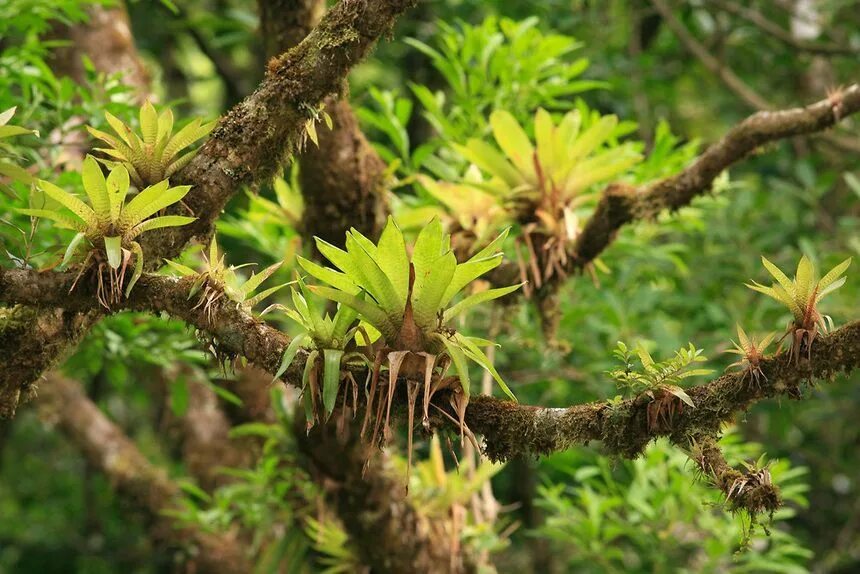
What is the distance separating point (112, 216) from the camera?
127 cm

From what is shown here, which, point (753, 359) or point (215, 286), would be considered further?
point (215, 286)

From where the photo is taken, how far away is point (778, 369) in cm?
114

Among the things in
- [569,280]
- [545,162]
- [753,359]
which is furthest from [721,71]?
[753,359]

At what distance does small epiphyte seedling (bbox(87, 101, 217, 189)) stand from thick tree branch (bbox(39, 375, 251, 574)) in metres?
2.01

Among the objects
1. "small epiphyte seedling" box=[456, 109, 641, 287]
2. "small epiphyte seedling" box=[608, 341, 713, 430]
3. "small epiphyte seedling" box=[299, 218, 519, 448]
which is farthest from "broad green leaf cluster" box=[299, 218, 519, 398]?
"small epiphyte seedling" box=[456, 109, 641, 287]

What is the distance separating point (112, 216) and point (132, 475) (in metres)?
2.23

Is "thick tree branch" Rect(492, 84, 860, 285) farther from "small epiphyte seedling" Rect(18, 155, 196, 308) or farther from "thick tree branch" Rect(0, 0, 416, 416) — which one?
"small epiphyte seedling" Rect(18, 155, 196, 308)

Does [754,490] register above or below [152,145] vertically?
below

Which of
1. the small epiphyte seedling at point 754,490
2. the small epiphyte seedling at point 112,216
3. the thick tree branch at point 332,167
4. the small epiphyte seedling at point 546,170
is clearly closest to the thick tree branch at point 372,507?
the thick tree branch at point 332,167

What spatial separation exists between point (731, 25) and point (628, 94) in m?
0.49

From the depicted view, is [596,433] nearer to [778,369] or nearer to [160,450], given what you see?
[778,369]

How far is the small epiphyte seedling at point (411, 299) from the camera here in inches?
48.7

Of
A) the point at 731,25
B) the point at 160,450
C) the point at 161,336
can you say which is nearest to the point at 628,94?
the point at 731,25

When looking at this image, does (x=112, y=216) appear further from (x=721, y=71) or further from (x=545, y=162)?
(x=721, y=71)
